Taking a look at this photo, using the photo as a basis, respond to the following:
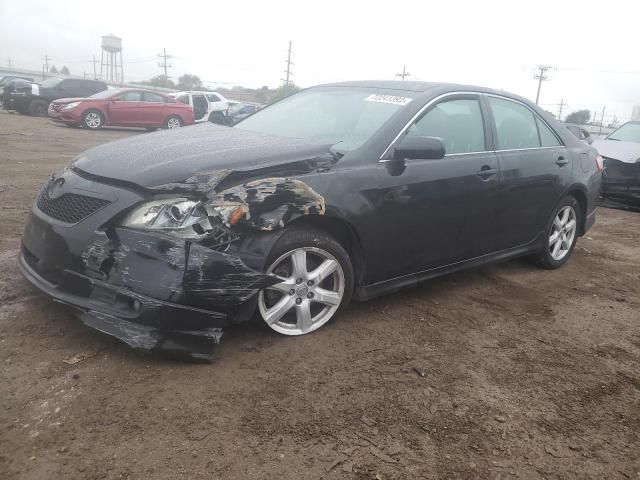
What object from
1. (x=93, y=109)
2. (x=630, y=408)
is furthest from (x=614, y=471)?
(x=93, y=109)

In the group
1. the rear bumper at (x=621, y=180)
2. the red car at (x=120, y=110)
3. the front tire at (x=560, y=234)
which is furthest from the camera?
the red car at (x=120, y=110)

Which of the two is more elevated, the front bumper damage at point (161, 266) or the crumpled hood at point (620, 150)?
the crumpled hood at point (620, 150)

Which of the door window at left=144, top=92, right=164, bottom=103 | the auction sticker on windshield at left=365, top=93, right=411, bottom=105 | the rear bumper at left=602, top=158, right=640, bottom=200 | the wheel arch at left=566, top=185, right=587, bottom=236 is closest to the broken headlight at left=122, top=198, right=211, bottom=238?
the auction sticker on windshield at left=365, top=93, right=411, bottom=105

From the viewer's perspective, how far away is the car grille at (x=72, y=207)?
2752 millimetres

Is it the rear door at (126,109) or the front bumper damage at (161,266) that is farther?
the rear door at (126,109)

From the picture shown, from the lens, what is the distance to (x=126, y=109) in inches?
679

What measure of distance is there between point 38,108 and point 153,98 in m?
5.66

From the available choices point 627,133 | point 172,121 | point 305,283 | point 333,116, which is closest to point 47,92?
point 172,121

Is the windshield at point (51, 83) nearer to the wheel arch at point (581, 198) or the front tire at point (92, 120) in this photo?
the front tire at point (92, 120)

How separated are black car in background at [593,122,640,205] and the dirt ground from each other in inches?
217

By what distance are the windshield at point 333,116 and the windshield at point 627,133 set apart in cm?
796

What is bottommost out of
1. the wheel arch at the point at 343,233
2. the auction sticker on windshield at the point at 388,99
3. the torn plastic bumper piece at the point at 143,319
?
the torn plastic bumper piece at the point at 143,319

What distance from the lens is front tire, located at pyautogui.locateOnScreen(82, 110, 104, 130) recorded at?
54.9 feet

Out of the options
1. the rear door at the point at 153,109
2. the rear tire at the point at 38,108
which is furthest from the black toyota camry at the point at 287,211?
the rear tire at the point at 38,108
